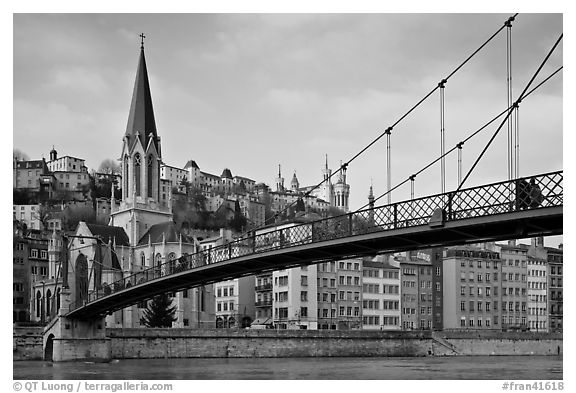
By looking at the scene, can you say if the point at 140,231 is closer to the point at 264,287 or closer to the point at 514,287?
the point at 264,287

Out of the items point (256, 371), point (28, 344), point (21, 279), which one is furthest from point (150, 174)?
point (256, 371)

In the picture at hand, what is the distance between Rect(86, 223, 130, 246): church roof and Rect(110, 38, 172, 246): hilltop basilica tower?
0.51m

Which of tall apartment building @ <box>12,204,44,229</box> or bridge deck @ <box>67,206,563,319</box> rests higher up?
tall apartment building @ <box>12,204,44,229</box>

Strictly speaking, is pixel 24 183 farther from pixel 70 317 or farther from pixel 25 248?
pixel 70 317

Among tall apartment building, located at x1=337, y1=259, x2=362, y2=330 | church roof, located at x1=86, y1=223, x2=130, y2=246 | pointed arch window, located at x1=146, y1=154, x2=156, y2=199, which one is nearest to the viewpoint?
tall apartment building, located at x1=337, y1=259, x2=362, y2=330

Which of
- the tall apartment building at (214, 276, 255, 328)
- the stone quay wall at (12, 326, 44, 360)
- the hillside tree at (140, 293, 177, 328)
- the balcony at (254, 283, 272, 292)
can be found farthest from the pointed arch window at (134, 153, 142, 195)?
the stone quay wall at (12, 326, 44, 360)

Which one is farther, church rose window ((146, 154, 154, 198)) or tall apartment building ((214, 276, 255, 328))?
church rose window ((146, 154, 154, 198))

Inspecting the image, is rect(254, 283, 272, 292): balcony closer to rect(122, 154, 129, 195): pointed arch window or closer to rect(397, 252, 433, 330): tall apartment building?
rect(397, 252, 433, 330): tall apartment building

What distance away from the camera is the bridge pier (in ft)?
149

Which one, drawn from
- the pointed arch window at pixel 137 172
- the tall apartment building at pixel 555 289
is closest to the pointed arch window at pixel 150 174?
the pointed arch window at pixel 137 172

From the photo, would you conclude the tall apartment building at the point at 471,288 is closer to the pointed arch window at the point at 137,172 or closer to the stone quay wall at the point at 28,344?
the pointed arch window at the point at 137,172

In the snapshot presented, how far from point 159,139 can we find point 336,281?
1997 centimetres
